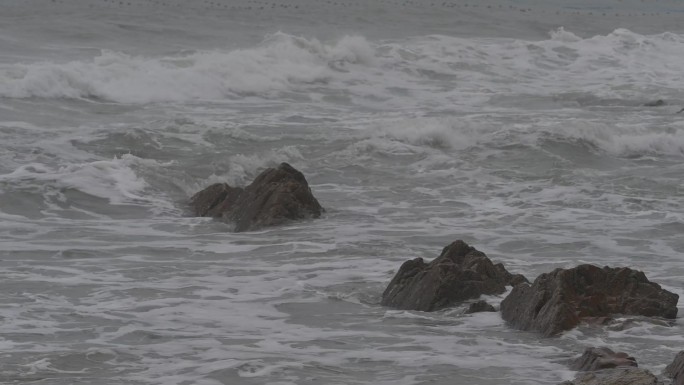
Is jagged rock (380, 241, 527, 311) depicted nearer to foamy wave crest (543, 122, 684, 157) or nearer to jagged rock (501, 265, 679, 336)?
jagged rock (501, 265, 679, 336)

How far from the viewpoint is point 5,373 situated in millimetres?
8078

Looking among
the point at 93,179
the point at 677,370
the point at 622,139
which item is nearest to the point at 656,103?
the point at 622,139

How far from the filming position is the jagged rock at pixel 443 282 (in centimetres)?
1005

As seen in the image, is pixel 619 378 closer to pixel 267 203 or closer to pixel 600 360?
pixel 600 360

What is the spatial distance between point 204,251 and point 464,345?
13.4ft

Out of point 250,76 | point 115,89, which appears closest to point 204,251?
point 115,89

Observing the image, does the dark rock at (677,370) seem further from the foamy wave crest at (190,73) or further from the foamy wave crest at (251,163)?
the foamy wave crest at (190,73)

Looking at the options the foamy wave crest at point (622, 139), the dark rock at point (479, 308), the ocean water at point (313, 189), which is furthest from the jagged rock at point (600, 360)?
the foamy wave crest at point (622, 139)

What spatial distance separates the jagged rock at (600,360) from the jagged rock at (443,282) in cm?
189

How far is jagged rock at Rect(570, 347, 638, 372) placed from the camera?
7836mm

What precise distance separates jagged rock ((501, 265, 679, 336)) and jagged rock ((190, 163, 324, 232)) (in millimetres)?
4288

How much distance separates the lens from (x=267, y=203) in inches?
539

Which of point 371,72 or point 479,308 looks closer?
point 479,308

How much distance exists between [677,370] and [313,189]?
872cm
